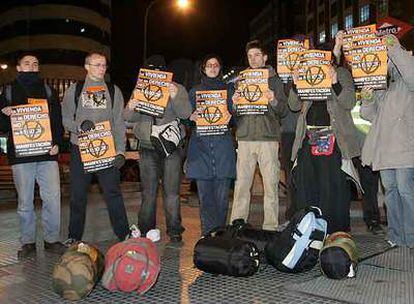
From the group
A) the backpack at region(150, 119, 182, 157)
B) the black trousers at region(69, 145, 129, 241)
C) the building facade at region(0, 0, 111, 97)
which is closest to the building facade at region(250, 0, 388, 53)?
the building facade at region(0, 0, 111, 97)

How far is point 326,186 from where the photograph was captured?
5.60 metres

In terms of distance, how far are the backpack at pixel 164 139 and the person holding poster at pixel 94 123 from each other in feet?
1.27

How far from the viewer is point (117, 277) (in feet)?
13.8

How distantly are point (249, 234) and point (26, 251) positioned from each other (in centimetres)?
238

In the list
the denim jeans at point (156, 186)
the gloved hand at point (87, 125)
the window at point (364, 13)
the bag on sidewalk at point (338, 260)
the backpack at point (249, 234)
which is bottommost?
the bag on sidewalk at point (338, 260)

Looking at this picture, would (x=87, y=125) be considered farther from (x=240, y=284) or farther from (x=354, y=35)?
(x=354, y=35)

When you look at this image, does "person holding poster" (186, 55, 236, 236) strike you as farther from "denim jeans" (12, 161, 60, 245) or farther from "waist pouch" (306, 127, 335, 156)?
"denim jeans" (12, 161, 60, 245)

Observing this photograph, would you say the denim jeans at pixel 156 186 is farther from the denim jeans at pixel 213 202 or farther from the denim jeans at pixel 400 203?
the denim jeans at pixel 400 203

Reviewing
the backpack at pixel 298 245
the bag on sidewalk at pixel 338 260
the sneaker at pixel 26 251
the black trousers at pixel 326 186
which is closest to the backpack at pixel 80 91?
the sneaker at pixel 26 251

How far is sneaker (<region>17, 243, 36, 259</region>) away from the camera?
5.62 meters

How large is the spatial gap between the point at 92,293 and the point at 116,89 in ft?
8.53

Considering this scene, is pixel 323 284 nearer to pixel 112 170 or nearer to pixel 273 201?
pixel 273 201

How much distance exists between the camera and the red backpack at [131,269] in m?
Result: 4.18

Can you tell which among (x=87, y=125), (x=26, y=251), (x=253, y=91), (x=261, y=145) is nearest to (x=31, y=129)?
(x=87, y=125)
